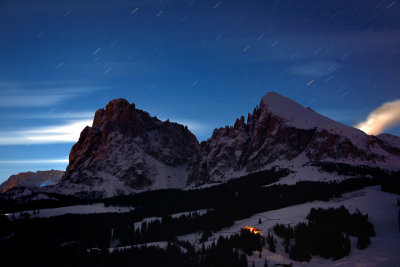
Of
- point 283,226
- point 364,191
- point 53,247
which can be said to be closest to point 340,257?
point 283,226

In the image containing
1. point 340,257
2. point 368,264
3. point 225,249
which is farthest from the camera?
point 225,249

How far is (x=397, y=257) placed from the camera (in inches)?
3275

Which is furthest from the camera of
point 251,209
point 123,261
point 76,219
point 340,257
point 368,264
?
point 76,219

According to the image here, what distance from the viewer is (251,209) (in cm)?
16888

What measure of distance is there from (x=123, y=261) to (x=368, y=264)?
232 feet

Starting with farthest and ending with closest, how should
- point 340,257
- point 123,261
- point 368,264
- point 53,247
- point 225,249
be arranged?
point 53,247
point 123,261
point 225,249
point 340,257
point 368,264

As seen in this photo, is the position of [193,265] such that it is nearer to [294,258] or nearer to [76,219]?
[294,258]

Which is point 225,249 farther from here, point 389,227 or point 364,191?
point 364,191

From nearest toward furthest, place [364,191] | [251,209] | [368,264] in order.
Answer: [368,264] < [364,191] < [251,209]

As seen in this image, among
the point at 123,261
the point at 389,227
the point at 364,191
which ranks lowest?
the point at 123,261

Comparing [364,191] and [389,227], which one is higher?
[364,191]

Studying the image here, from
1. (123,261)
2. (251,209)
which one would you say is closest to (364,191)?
(251,209)

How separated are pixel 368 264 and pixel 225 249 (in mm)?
37439

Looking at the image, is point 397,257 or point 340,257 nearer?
point 397,257
